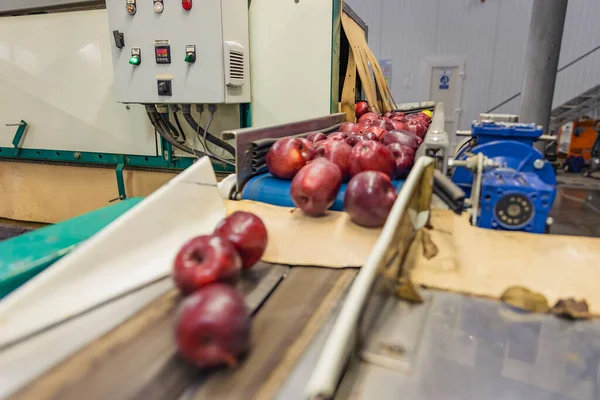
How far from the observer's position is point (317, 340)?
2.13ft

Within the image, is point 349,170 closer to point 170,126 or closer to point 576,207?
point 170,126

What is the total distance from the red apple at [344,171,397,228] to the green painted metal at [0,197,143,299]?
0.63 metres

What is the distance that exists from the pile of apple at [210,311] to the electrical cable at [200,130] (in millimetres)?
1750

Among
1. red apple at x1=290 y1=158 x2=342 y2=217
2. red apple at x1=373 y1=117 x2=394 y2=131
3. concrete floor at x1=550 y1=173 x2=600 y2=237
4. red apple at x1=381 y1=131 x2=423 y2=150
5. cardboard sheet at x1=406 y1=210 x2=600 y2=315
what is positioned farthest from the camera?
concrete floor at x1=550 y1=173 x2=600 y2=237

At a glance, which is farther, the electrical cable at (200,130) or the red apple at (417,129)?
the electrical cable at (200,130)

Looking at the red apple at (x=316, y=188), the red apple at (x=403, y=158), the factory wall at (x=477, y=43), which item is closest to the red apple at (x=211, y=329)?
the red apple at (x=316, y=188)

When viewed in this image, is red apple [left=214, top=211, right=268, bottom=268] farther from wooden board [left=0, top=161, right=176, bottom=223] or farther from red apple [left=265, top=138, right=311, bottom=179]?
wooden board [left=0, top=161, right=176, bottom=223]

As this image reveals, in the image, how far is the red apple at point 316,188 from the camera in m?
1.07

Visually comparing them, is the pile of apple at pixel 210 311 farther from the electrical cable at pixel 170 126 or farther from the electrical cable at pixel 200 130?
the electrical cable at pixel 170 126

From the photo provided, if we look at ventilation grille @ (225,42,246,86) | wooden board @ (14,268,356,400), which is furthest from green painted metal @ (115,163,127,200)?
wooden board @ (14,268,356,400)

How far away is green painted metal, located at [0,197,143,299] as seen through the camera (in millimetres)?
726

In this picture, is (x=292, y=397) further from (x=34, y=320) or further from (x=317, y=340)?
(x=34, y=320)

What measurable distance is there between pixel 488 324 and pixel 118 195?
2760 mm

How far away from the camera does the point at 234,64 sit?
7.45ft
